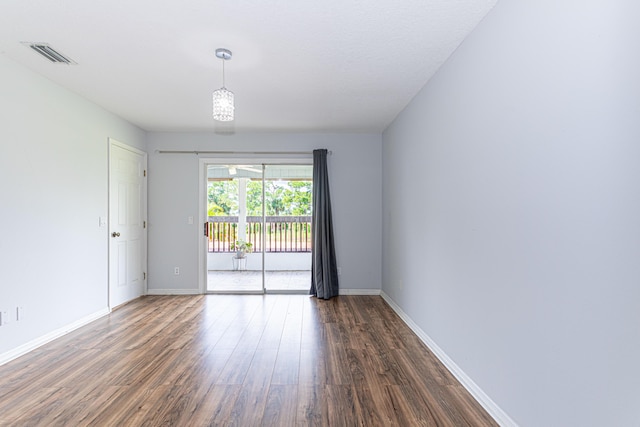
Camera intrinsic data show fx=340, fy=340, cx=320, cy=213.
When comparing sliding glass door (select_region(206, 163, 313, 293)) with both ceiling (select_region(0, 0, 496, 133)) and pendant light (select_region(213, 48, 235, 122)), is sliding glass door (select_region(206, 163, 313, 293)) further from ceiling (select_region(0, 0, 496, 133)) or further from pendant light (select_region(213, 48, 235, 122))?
pendant light (select_region(213, 48, 235, 122))

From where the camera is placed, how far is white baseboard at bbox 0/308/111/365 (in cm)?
272

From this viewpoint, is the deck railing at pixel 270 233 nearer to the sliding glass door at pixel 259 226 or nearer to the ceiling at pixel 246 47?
the sliding glass door at pixel 259 226

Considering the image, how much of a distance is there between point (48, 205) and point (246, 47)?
2369mm

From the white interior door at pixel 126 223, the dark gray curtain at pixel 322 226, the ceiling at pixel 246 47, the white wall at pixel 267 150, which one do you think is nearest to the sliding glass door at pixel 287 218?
the dark gray curtain at pixel 322 226

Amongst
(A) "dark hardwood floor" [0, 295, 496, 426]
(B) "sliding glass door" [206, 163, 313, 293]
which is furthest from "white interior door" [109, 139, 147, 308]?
(B) "sliding glass door" [206, 163, 313, 293]

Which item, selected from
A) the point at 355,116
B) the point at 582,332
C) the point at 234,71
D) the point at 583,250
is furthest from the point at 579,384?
the point at 355,116

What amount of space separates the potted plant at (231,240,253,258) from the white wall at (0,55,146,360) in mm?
2414

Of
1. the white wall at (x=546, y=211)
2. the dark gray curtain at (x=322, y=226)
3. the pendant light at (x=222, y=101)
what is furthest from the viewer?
the dark gray curtain at (x=322, y=226)

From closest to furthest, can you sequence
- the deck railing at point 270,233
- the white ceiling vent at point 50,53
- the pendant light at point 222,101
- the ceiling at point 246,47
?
the ceiling at point 246,47
the white ceiling vent at point 50,53
the pendant light at point 222,101
the deck railing at point 270,233

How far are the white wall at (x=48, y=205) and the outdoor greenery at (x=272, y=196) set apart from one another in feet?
5.83

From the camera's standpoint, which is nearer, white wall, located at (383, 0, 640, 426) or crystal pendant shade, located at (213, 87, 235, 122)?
white wall, located at (383, 0, 640, 426)

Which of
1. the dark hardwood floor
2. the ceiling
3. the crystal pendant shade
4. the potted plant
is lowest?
the dark hardwood floor

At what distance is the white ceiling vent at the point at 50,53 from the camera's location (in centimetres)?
254

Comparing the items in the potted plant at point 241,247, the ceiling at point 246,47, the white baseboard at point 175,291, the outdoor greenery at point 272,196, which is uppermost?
the ceiling at point 246,47
